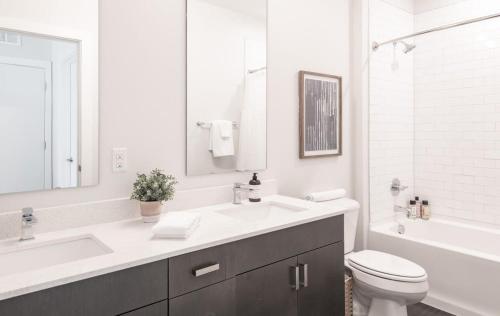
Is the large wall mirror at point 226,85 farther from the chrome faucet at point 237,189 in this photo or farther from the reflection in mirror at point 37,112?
the reflection in mirror at point 37,112

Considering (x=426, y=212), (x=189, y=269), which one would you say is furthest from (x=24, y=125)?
(x=426, y=212)

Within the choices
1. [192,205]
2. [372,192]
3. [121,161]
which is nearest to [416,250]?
[372,192]

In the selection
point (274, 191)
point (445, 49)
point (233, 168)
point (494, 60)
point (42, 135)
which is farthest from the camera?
point (445, 49)

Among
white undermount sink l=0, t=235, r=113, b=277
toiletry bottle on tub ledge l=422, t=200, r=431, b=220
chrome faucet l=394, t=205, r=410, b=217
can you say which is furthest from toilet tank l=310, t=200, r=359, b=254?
white undermount sink l=0, t=235, r=113, b=277

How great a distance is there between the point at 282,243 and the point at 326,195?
94 cm

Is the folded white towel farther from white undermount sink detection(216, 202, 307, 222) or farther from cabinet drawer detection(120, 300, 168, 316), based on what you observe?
white undermount sink detection(216, 202, 307, 222)

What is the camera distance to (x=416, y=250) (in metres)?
→ 2.50

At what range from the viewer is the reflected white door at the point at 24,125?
1289mm

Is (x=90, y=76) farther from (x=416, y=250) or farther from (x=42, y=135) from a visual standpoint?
(x=416, y=250)

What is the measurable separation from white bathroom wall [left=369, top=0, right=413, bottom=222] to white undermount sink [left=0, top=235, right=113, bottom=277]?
2.15 m

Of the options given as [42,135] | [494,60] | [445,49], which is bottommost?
[42,135]

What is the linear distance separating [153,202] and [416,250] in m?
2.00

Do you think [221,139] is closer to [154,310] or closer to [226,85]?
[226,85]

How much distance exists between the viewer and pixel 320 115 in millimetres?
2451
